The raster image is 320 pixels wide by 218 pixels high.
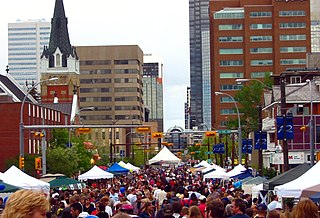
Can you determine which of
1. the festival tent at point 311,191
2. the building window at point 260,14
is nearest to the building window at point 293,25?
the building window at point 260,14

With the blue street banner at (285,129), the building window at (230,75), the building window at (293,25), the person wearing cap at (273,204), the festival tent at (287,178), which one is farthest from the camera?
the building window at (230,75)

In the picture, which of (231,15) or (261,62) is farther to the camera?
(231,15)

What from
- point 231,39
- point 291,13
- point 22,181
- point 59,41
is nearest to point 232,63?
point 231,39

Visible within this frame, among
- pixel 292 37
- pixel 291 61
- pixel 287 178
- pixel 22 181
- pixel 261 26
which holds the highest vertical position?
pixel 261 26

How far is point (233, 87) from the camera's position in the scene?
146 meters

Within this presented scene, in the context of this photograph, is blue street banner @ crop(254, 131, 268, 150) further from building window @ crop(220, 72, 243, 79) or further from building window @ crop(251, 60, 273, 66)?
building window @ crop(220, 72, 243, 79)

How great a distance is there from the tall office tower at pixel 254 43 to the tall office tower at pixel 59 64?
97.5 ft

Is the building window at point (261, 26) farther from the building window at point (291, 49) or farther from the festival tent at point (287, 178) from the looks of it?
the festival tent at point (287, 178)

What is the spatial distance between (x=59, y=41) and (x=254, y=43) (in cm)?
4132

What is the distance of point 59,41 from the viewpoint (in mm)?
164625

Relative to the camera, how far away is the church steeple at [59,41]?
158m

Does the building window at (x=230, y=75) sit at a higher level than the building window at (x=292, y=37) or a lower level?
lower

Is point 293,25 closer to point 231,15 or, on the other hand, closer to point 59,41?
point 231,15

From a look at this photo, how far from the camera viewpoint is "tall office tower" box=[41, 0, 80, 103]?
522ft
